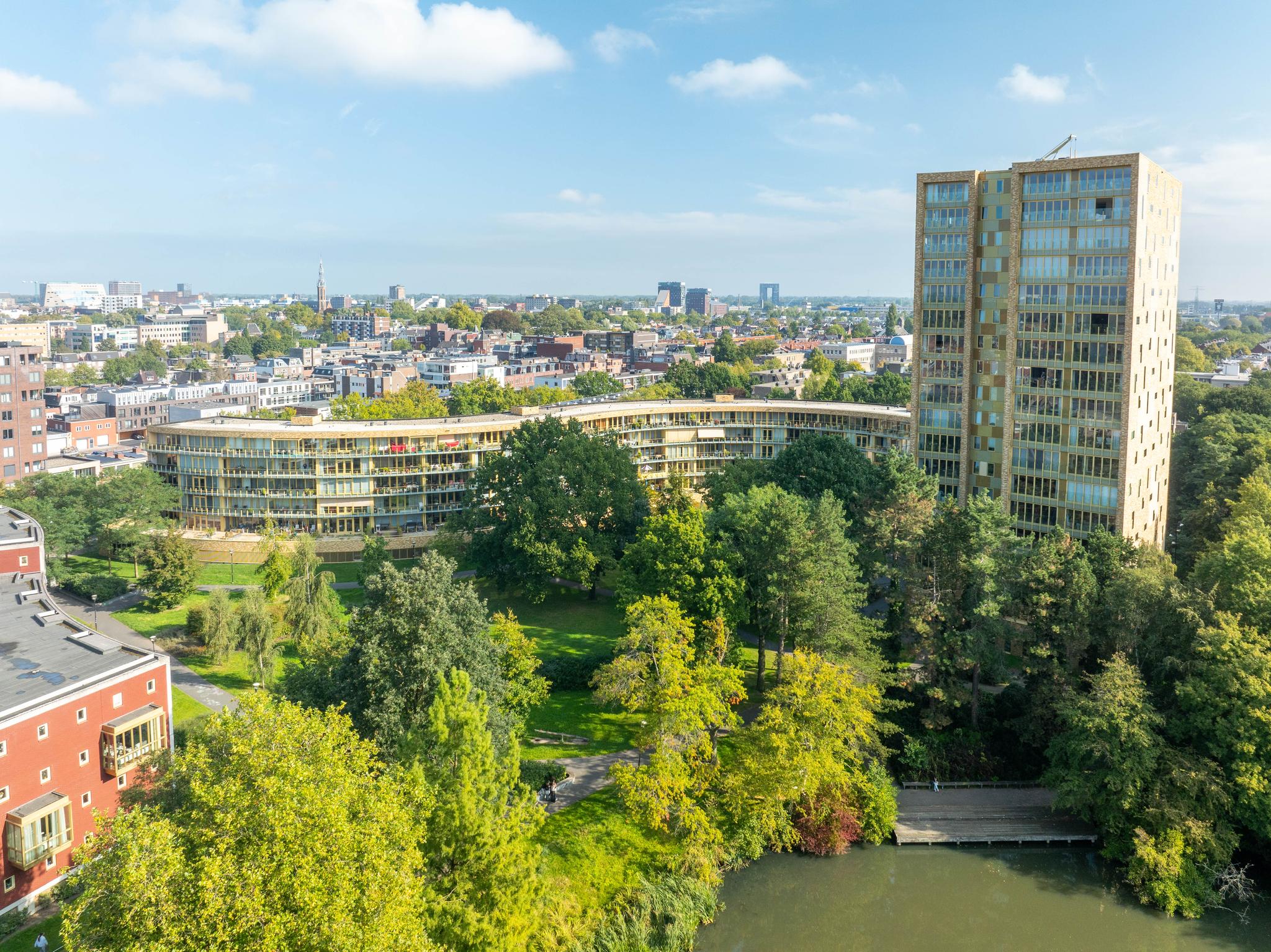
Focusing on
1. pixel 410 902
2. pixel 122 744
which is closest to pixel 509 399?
pixel 122 744

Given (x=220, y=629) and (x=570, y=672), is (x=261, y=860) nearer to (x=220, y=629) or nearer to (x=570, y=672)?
(x=570, y=672)

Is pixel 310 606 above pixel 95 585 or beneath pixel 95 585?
above

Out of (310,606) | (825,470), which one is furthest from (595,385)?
(310,606)

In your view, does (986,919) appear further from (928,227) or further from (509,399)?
(509,399)

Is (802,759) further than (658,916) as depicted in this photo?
Yes

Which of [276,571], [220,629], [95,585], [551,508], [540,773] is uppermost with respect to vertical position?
[551,508]

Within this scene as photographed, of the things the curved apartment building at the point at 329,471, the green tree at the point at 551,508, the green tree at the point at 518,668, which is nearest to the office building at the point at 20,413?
the curved apartment building at the point at 329,471

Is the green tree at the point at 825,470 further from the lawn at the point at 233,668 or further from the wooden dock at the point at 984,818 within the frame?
the lawn at the point at 233,668
